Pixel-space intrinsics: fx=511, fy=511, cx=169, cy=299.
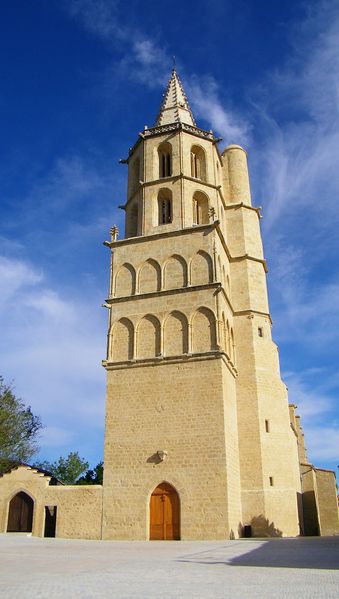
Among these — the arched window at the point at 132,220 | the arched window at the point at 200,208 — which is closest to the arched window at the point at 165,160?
the arched window at the point at 200,208

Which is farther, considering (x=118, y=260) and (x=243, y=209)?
(x=243, y=209)

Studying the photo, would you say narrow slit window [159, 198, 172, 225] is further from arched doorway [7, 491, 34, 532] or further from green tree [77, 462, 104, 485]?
green tree [77, 462, 104, 485]

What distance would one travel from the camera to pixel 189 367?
2086cm

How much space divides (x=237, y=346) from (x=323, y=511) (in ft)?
37.0

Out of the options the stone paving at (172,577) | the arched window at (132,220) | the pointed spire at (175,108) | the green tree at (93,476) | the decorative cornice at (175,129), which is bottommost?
the stone paving at (172,577)

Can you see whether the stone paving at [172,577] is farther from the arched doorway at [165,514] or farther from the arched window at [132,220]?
the arched window at [132,220]

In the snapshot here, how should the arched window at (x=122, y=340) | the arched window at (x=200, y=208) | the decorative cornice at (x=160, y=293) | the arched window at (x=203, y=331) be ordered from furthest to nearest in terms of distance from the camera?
the arched window at (x=200, y=208)
the arched window at (x=122, y=340)
the decorative cornice at (x=160, y=293)
the arched window at (x=203, y=331)

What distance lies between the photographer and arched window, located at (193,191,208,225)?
26.3m

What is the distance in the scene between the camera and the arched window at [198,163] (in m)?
27.2

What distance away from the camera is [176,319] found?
22.1m

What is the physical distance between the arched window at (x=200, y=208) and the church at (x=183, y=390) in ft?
0.23

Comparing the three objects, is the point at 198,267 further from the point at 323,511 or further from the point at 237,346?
the point at 323,511

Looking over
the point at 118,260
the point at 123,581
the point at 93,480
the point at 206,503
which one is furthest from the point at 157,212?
the point at 93,480

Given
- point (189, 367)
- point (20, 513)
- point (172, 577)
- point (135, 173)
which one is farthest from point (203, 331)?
point (172, 577)
